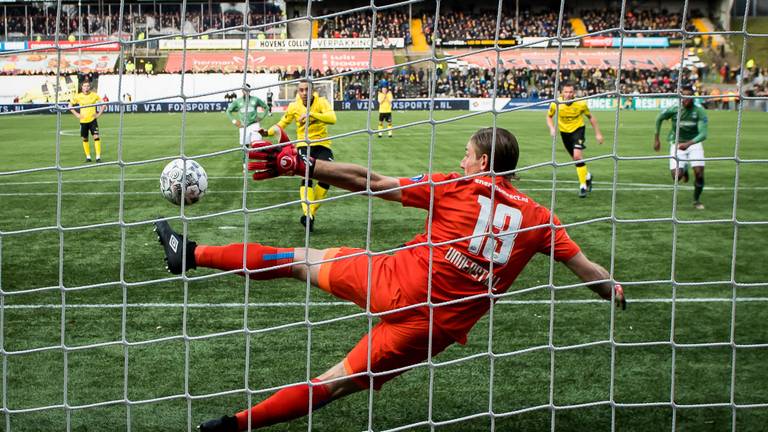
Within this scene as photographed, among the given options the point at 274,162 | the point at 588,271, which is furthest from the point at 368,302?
the point at 588,271

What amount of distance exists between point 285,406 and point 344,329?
2.04 meters

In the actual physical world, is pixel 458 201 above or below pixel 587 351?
above

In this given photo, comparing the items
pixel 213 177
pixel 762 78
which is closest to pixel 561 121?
pixel 213 177

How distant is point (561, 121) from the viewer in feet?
43.6

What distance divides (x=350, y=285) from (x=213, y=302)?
2.77 m

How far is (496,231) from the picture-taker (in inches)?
158

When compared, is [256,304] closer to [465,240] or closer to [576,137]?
[465,240]

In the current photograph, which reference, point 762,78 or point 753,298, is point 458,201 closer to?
point 753,298

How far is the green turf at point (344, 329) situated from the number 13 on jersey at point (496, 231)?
36 cm

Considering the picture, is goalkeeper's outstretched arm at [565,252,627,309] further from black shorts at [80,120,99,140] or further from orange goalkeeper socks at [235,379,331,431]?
black shorts at [80,120,99,140]

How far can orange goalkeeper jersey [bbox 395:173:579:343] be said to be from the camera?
158 inches

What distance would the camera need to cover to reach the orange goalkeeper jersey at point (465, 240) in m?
4.02

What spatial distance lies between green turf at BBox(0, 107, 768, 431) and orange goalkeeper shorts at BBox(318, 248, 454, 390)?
17 cm

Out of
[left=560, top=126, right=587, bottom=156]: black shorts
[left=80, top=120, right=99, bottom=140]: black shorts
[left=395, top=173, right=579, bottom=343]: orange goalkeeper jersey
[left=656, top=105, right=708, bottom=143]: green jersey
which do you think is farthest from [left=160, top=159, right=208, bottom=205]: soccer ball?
[left=80, top=120, right=99, bottom=140]: black shorts
